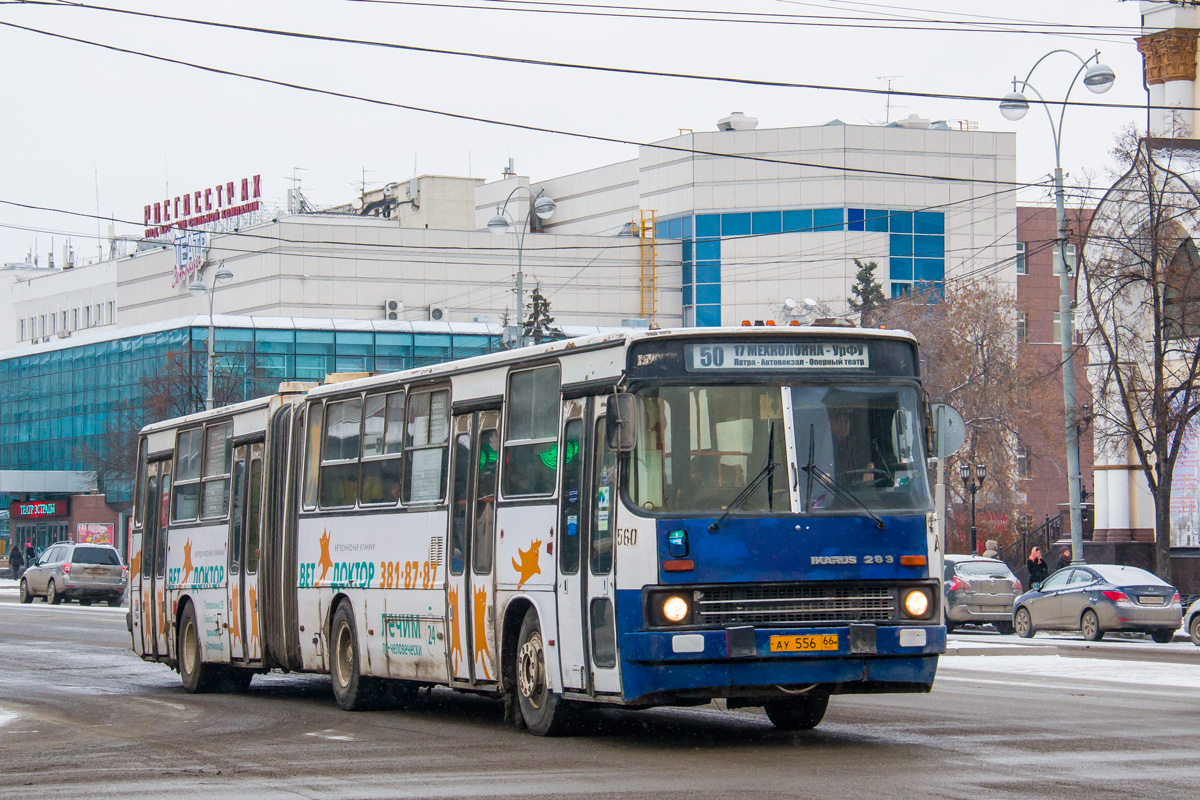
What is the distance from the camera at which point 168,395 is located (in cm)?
6350

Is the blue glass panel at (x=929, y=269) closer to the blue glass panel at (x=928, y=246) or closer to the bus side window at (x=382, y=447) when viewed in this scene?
the blue glass panel at (x=928, y=246)

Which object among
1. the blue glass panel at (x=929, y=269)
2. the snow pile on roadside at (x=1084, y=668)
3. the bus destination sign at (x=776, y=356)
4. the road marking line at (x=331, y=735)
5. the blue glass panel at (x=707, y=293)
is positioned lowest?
the snow pile on roadside at (x=1084, y=668)

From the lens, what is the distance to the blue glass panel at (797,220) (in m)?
86.7

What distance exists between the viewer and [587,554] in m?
12.4

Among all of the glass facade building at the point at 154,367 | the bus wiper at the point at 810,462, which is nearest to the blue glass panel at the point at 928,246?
the glass facade building at the point at 154,367

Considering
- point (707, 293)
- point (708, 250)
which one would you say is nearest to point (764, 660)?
point (708, 250)

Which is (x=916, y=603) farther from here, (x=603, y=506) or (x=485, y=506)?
(x=485, y=506)

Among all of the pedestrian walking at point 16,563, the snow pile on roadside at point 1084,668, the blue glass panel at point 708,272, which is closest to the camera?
the snow pile on roadside at point 1084,668

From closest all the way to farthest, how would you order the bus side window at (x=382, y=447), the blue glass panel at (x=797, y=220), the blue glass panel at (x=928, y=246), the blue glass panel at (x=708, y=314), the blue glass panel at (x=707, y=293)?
the bus side window at (x=382, y=447) → the blue glass panel at (x=797, y=220) → the blue glass panel at (x=928, y=246) → the blue glass panel at (x=707, y=293) → the blue glass panel at (x=708, y=314)

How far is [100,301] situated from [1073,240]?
3478 inches

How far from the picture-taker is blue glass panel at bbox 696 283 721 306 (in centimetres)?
8976

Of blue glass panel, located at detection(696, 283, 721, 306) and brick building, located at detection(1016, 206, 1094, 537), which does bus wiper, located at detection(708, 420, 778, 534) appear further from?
blue glass panel, located at detection(696, 283, 721, 306)

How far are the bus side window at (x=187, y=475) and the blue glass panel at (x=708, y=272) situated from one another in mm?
69557

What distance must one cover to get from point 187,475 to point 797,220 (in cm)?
6845
